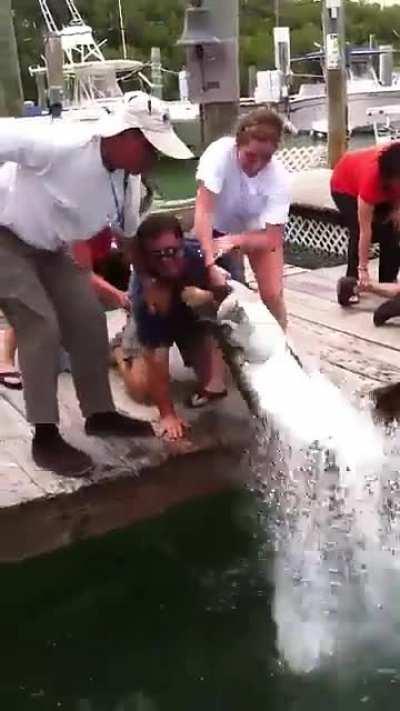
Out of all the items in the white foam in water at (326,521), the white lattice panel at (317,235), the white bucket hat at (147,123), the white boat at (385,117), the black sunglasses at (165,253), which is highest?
the white bucket hat at (147,123)

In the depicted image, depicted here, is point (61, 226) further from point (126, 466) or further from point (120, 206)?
point (126, 466)

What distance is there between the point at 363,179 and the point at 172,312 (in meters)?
1.86

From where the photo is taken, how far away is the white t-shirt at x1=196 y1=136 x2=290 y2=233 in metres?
5.02

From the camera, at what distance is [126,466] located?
454cm

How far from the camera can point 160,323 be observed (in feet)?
15.3

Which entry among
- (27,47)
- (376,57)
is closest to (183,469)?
(376,57)

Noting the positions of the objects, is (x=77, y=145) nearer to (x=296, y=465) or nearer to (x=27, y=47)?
(x=296, y=465)

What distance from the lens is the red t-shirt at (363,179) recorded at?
5.90 meters

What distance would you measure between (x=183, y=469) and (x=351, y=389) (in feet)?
2.81

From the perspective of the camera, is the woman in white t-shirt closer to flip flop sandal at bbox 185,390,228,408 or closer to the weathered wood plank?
flip flop sandal at bbox 185,390,228,408

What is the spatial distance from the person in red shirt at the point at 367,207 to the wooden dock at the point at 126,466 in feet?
2.47

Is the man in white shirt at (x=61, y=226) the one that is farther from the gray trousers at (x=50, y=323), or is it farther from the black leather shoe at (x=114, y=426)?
the black leather shoe at (x=114, y=426)

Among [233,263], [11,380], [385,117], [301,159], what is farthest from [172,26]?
[11,380]

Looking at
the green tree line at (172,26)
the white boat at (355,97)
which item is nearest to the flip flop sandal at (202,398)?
the white boat at (355,97)
